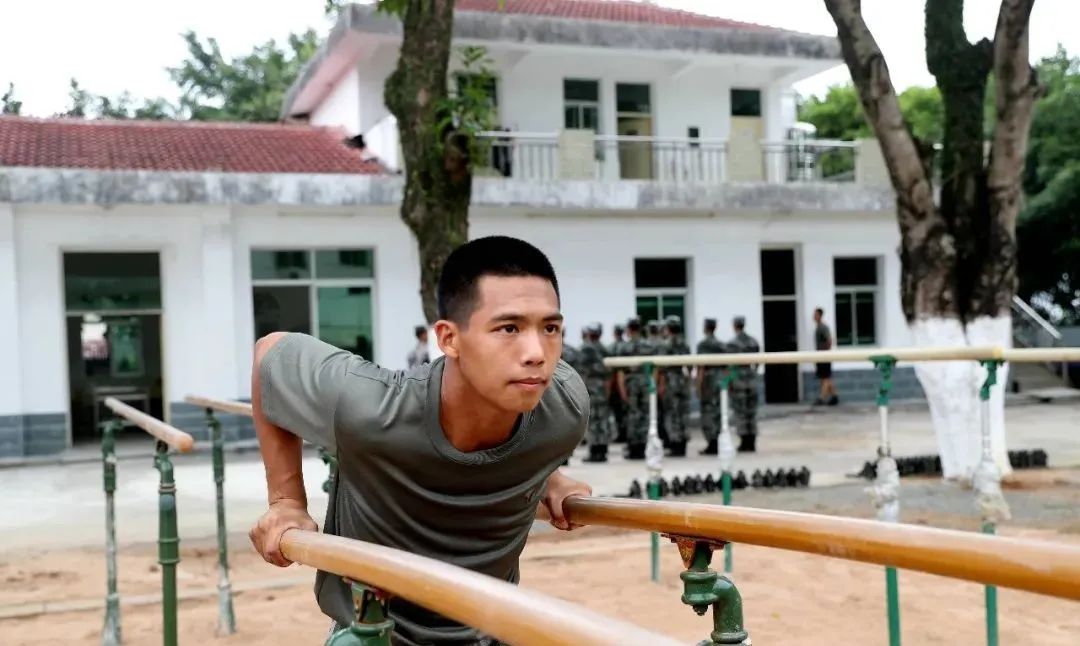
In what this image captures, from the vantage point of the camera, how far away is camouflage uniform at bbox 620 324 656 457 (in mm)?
10633

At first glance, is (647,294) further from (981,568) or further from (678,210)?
(981,568)

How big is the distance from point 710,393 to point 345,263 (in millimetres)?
5133

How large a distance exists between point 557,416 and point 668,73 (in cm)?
1454

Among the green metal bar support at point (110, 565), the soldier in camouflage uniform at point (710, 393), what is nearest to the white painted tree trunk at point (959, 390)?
the soldier in camouflage uniform at point (710, 393)

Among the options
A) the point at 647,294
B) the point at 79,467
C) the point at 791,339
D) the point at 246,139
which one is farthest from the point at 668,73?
the point at 79,467

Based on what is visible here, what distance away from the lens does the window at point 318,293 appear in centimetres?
1322

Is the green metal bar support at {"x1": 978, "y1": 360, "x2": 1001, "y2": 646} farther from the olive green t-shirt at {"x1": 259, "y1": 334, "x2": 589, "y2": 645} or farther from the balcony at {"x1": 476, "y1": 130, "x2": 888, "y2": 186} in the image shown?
the balcony at {"x1": 476, "y1": 130, "x2": 888, "y2": 186}

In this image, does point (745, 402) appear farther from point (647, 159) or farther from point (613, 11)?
point (613, 11)

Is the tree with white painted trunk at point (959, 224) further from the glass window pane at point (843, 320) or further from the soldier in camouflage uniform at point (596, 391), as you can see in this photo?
the glass window pane at point (843, 320)

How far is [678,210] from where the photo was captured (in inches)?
581

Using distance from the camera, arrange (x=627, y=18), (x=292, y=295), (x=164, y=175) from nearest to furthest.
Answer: (x=164, y=175) → (x=292, y=295) → (x=627, y=18)

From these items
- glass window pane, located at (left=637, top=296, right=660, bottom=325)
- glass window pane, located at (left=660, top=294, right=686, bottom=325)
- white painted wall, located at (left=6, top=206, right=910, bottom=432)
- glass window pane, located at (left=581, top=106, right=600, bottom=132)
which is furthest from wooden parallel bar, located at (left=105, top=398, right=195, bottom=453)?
glass window pane, located at (left=581, top=106, right=600, bottom=132)

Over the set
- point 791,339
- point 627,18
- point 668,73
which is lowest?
point 791,339

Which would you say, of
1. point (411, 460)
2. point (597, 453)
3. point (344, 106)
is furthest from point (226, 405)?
point (344, 106)
